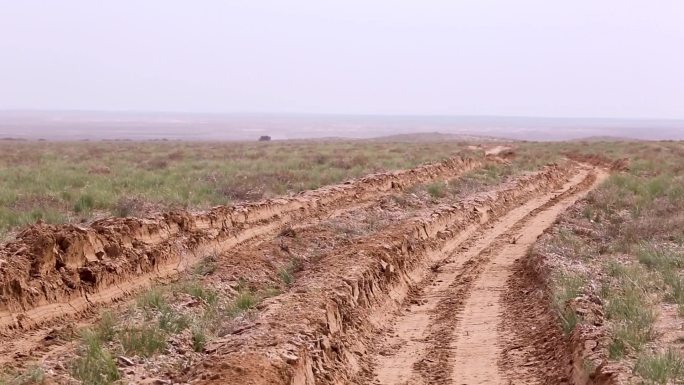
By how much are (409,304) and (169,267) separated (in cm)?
408

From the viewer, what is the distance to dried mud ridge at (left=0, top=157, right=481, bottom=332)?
10.1m

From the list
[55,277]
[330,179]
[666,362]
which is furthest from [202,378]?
[330,179]

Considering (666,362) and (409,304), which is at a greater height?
(666,362)

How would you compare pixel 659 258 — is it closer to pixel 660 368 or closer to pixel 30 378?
pixel 660 368

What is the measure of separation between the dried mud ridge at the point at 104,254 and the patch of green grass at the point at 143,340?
2.17 m

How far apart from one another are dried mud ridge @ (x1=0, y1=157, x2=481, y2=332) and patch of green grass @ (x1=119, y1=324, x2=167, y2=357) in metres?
2.17

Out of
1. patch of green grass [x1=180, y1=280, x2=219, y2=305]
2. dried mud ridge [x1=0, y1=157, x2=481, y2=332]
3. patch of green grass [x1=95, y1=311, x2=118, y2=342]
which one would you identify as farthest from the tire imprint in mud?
dried mud ridge [x1=0, y1=157, x2=481, y2=332]

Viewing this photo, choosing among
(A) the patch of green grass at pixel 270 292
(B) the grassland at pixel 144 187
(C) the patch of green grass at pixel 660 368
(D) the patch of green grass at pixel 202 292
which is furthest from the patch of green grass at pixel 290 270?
(C) the patch of green grass at pixel 660 368

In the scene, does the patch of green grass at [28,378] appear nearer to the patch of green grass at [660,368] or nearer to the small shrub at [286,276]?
the small shrub at [286,276]

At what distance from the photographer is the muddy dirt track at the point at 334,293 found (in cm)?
815

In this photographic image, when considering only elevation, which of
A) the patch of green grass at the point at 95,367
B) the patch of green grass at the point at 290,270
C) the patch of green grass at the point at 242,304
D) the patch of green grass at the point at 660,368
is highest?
the patch of green grass at the point at 660,368

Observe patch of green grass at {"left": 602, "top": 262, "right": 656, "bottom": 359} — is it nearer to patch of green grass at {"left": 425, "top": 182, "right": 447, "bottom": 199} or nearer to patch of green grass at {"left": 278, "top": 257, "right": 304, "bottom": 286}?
patch of green grass at {"left": 278, "top": 257, "right": 304, "bottom": 286}

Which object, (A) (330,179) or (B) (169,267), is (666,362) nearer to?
(B) (169,267)

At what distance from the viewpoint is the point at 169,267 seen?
1296cm
